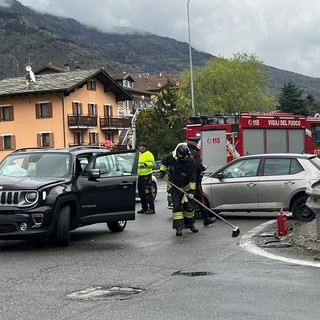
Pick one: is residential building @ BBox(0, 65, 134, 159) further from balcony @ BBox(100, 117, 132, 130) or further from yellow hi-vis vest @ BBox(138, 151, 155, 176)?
yellow hi-vis vest @ BBox(138, 151, 155, 176)

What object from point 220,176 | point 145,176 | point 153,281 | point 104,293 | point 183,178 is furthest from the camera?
point 145,176

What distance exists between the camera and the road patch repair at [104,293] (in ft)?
21.8

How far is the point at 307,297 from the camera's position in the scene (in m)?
6.36

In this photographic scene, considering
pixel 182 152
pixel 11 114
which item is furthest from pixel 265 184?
pixel 11 114

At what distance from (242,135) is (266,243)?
11.8 m

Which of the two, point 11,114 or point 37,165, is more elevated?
point 11,114

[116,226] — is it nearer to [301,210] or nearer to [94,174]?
[94,174]

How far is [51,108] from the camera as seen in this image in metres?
58.2

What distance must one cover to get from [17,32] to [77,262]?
198375 mm

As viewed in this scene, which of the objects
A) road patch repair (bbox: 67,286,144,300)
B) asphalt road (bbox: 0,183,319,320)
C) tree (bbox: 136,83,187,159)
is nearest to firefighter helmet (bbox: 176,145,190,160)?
asphalt road (bbox: 0,183,319,320)

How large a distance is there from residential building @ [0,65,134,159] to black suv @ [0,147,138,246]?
4537 cm

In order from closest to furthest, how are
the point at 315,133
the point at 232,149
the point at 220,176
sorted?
the point at 220,176, the point at 232,149, the point at 315,133

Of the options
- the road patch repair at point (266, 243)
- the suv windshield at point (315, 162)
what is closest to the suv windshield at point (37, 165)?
the road patch repair at point (266, 243)

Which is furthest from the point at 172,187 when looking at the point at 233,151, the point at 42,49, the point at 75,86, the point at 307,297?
the point at 42,49
